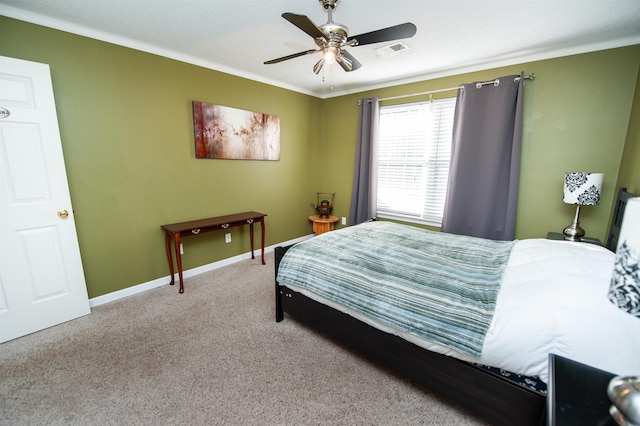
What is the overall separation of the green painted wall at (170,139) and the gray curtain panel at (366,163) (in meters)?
0.66

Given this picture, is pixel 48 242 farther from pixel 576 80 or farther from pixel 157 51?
pixel 576 80

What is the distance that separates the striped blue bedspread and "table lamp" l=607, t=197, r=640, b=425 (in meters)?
0.55

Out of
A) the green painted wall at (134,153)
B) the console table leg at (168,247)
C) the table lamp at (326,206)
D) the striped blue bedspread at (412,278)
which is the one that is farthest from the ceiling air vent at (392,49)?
the console table leg at (168,247)

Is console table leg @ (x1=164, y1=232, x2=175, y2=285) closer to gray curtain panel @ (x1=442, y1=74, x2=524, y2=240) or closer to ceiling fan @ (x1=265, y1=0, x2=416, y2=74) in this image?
ceiling fan @ (x1=265, y1=0, x2=416, y2=74)

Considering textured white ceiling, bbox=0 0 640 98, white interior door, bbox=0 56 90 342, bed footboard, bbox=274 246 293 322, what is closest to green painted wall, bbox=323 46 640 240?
textured white ceiling, bbox=0 0 640 98

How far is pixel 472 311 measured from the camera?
1327mm

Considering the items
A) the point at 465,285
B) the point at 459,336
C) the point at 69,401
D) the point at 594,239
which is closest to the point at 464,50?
the point at 594,239

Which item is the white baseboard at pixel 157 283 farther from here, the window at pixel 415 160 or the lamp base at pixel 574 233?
the lamp base at pixel 574 233

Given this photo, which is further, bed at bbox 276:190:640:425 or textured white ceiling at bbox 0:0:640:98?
textured white ceiling at bbox 0:0:640:98

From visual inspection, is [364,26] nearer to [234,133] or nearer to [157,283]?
[234,133]

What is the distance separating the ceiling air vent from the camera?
252 centimetres

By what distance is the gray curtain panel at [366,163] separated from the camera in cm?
384

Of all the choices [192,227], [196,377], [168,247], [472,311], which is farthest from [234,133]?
[472,311]

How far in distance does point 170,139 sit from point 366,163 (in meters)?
2.59
